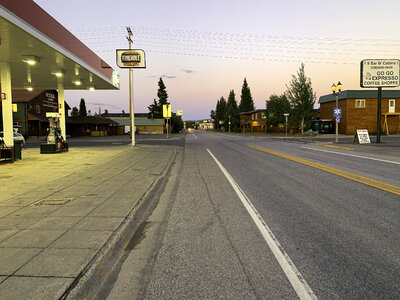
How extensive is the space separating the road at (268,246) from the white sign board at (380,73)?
74.7 feet

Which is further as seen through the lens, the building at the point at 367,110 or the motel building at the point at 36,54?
the building at the point at 367,110

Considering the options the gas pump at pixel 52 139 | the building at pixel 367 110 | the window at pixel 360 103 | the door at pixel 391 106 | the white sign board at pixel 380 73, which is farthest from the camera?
the door at pixel 391 106

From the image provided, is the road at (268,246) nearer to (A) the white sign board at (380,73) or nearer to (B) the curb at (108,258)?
(B) the curb at (108,258)

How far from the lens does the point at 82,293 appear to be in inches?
118

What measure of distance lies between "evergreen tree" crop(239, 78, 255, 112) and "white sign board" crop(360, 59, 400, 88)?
89.4 m

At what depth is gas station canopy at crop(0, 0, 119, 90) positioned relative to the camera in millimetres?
10281

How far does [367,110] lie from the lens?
45188 millimetres

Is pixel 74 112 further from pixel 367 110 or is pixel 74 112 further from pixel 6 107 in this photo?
pixel 6 107

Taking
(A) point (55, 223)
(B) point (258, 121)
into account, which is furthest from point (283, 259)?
(B) point (258, 121)

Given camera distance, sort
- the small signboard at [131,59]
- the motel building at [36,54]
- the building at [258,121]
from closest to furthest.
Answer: the motel building at [36,54] → the small signboard at [131,59] → the building at [258,121]

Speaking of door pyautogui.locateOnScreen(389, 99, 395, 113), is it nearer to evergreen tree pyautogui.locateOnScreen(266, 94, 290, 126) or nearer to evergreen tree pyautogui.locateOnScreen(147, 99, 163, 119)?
evergreen tree pyautogui.locateOnScreen(266, 94, 290, 126)

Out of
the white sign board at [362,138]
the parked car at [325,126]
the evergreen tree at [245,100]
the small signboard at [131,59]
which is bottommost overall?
the white sign board at [362,138]

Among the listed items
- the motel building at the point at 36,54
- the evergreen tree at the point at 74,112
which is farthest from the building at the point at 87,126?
the evergreen tree at the point at 74,112

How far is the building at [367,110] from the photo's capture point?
147ft
